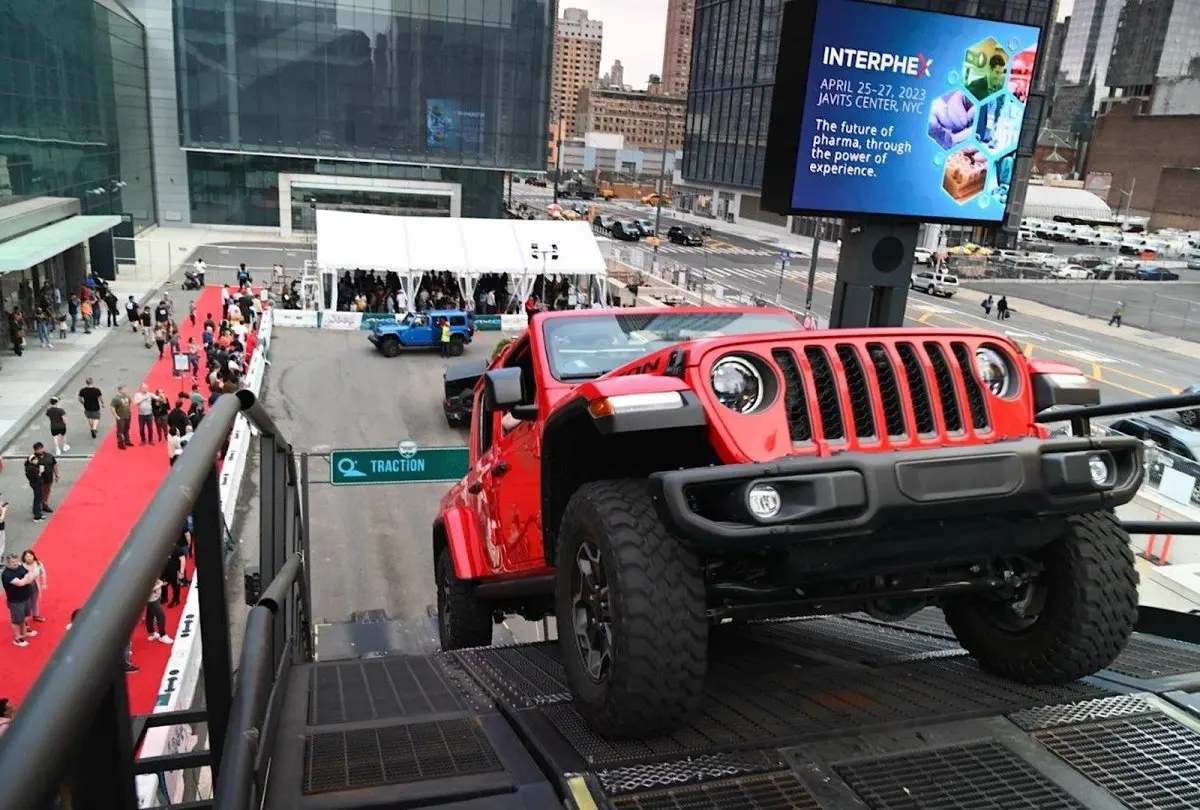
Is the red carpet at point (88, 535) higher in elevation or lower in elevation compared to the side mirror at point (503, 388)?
lower

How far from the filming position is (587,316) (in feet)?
16.5

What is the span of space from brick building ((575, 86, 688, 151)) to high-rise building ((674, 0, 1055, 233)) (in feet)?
309

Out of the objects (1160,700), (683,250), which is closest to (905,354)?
(1160,700)

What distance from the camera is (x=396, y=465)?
35.6 ft

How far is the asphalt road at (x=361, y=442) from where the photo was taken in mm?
13539

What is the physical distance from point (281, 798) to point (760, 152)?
252 ft

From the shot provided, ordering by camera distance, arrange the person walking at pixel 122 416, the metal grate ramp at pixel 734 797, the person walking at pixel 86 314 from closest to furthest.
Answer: the metal grate ramp at pixel 734 797
the person walking at pixel 122 416
the person walking at pixel 86 314

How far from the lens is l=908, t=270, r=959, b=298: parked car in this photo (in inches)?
1737

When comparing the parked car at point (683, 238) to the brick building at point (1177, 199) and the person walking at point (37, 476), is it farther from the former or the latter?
the brick building at point (1177, 199)

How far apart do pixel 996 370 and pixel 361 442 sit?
1758 centimetres

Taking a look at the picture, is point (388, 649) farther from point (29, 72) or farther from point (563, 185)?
point (563, 185)

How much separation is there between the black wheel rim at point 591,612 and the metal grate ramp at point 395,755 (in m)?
0.48

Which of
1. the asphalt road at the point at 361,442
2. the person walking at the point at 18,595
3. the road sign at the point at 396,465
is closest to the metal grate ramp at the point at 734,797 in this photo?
the asphalt road at the point at 361,442

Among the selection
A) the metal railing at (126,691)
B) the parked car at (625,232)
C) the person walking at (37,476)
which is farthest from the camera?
the parked car at (625,232)
